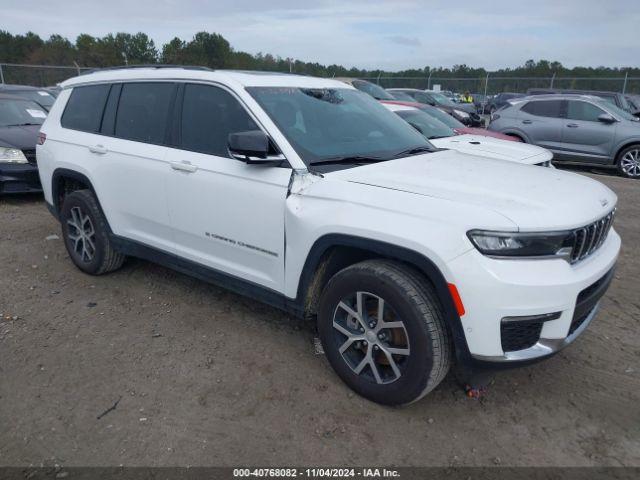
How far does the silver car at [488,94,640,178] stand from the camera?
10.3 meters

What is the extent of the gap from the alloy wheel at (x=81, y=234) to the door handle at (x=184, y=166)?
1.44 meters

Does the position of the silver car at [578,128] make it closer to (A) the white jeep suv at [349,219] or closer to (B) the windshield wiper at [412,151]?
(A) the white jeep suv at [349,219]

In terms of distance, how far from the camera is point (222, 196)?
11.1ft

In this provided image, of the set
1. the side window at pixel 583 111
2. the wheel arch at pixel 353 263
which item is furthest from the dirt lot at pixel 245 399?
the side window at pixel 583 111

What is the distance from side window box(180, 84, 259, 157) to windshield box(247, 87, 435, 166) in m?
0.18

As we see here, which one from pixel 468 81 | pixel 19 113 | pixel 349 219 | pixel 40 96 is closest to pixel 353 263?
pixel 349 219

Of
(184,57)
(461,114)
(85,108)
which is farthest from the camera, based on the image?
(184,57)

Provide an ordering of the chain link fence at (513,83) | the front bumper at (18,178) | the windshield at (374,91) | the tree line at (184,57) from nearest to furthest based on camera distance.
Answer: the front bumper at (18,178)
the windshield at (374,91)
the chain link fence at (513,83)
the tree line at (184,57)

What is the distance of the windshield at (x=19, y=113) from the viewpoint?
27.3 feet

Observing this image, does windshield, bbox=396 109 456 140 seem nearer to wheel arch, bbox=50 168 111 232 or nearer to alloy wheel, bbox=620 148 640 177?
alloy wheel, bbox=620 148 640 177

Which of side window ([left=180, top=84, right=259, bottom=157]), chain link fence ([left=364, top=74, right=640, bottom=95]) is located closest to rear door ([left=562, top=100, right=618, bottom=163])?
side window ([left=180, top=84, right=259, bottom=157])

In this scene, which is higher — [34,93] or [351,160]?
[34,93]

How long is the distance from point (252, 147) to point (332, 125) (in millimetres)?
783

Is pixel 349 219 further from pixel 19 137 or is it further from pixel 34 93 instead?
pixel 34 93
